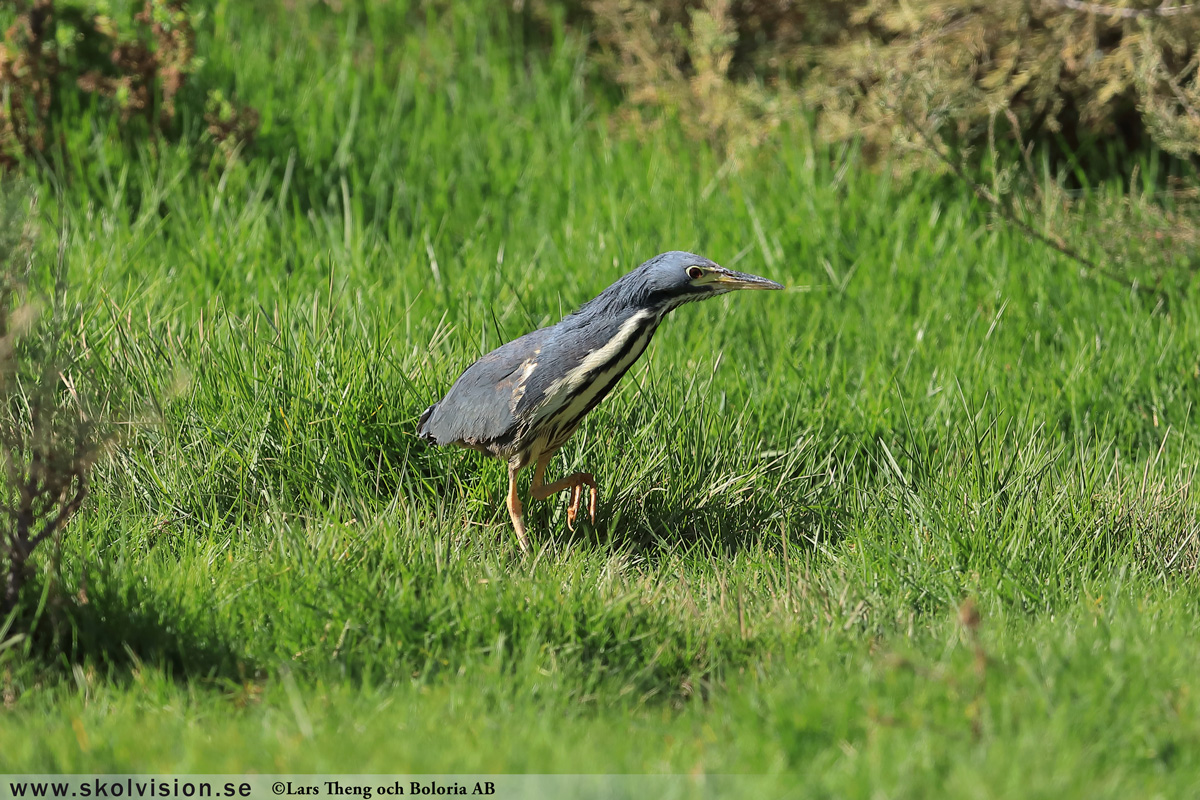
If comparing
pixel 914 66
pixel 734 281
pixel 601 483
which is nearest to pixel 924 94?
pixel 914 66

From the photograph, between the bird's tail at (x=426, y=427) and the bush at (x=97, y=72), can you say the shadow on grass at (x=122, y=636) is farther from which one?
the bush at (x=97, y=72)

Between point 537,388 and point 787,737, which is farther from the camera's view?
point 537,388

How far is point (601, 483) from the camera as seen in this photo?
15.9 ft

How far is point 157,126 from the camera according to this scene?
7051mm

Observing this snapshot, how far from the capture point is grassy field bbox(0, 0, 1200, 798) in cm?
308

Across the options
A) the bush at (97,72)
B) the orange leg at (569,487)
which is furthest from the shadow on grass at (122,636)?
the bush at (97,72)

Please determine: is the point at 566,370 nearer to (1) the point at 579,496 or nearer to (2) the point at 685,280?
(2) the point at 685,280

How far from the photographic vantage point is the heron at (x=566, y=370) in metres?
4.23

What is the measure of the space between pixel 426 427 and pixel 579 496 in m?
0.67

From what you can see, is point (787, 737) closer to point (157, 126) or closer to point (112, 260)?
point (112, 260)

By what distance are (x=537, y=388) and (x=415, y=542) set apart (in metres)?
0.71

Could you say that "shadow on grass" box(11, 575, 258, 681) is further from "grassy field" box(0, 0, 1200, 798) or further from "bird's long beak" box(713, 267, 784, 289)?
"bird's long beak" box(713, 267, 784, 289)

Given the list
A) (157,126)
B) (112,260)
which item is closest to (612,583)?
(112,260)

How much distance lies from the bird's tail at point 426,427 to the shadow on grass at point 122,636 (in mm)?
1244
